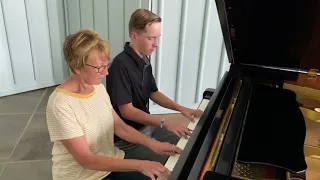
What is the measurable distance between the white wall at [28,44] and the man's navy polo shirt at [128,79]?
1.71m

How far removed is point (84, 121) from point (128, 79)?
359mm

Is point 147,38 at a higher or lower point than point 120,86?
higher

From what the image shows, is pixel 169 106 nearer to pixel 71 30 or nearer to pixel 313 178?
pixel 313 178

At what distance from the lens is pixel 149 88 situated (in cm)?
176

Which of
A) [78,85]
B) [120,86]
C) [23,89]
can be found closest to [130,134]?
[120,86]

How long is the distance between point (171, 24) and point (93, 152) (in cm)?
146

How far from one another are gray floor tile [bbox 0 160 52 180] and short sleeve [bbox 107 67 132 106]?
94 centimetres

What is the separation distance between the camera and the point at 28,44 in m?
3.04

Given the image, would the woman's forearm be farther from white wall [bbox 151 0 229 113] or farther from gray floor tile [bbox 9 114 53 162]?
Answer: white wall [bbox 151 0 229 113]

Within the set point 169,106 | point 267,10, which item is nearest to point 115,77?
point 169,106

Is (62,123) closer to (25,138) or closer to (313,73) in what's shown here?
(313,73)

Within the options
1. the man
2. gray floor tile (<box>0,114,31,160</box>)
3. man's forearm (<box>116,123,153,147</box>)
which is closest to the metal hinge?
the man

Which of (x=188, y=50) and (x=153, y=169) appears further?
(x=188, y=50)

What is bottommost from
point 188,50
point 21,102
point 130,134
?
point 21,102
